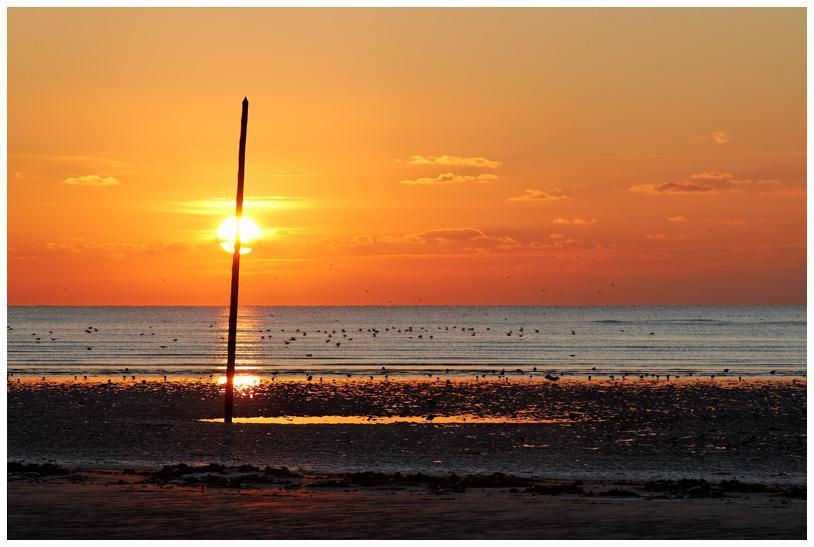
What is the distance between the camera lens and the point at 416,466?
24.5m

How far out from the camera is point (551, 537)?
15.4 meters

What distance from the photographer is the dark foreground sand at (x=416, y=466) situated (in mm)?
16234

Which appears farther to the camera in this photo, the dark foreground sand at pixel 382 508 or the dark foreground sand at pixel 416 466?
the dark foreground sand at pixel 416 466

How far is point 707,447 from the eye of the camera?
2812 cm

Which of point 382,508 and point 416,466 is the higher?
point 382,508

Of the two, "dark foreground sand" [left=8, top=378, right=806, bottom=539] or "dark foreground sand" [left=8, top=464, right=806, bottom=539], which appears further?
"dark foreground sand" [left=8, top=378, right=806, bottom=539]

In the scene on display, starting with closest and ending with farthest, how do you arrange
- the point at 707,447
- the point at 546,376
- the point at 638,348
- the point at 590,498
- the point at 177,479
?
the point at 590,498, the point at 177,479, the point at 707,447, the point at 546,376, the point at 638,348

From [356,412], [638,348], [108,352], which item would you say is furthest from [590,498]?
[638,348]

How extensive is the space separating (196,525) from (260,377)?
4384 centimetres

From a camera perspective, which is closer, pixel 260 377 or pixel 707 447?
pixel 707 447

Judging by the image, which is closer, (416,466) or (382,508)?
(382,508)

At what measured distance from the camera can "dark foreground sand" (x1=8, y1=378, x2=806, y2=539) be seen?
53.3 feet
